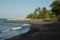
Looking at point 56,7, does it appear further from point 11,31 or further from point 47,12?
point 11,31

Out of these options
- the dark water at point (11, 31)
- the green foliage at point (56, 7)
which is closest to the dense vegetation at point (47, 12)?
the green foliage at point (56, 7)

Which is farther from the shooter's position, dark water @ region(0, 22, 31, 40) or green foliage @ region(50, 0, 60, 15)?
green foliage @ region(50, 0, 60, 15)

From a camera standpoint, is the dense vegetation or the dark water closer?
the dark water

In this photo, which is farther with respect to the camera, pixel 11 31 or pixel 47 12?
pixel 47 12

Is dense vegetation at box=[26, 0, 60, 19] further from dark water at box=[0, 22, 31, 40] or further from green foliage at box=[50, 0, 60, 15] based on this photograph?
dark water at box=[0, 22, 31, 40]

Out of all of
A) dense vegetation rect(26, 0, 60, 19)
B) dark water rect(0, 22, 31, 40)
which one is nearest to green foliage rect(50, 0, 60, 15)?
dense vegetation rect(26, 0, 60, 19)

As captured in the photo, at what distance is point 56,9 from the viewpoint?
8488cm

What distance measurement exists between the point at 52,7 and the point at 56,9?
10.6ft

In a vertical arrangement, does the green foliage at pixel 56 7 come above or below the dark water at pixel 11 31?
above

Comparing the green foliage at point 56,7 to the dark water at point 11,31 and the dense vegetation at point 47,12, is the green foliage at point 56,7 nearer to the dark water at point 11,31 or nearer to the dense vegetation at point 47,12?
the dense vegetation at point 47,12

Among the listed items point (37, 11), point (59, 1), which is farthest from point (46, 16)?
point (59, 1)

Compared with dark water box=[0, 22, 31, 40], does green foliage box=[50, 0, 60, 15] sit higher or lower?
higher

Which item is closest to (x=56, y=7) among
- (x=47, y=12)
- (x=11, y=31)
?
(x=47, y=12)

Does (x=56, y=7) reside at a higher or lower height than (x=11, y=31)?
higher
